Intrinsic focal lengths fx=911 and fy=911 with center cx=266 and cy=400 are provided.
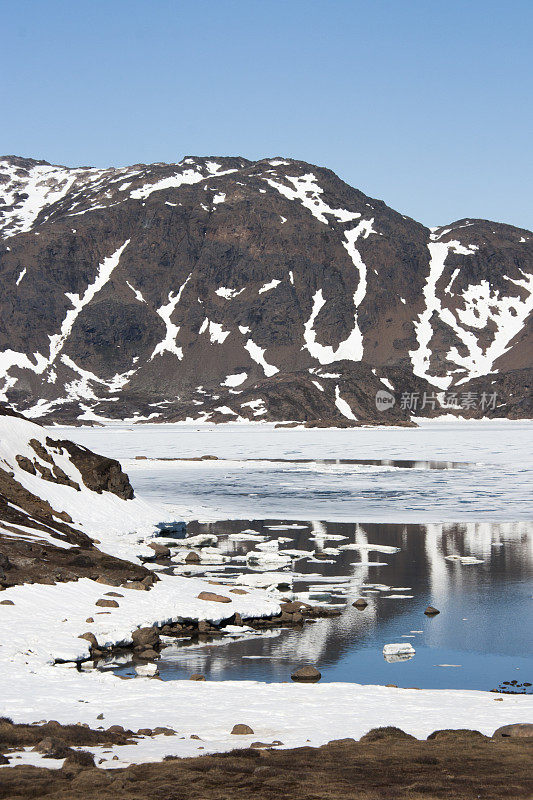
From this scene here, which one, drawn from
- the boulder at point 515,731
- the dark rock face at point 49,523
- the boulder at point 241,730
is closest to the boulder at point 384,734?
the boulder at point 515,731

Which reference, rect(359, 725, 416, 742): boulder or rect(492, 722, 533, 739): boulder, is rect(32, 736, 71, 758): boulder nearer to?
rect(359, 725, 416, 742): boulder

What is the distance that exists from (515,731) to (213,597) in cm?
1323

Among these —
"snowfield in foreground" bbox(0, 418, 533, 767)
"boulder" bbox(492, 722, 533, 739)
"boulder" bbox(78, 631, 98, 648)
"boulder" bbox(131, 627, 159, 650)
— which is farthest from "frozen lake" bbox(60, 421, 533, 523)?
"boulder" bbox(492, 722, 533, 739)

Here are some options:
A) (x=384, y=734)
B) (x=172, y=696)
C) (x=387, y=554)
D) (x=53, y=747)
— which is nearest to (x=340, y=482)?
(x=387, y=554)

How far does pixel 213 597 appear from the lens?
2638cm

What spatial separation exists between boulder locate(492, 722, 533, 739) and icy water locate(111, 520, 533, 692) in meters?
4.66

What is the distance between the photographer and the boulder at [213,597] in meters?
26.1

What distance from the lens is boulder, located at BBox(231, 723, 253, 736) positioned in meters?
14.6

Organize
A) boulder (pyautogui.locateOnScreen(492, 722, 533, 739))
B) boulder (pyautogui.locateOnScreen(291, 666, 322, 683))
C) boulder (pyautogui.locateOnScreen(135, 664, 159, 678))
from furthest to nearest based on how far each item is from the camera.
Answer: boulder (pyautogui.locateOnScreen(135, 664, 159, 678))
boulder (pyautogui.locateOnScreen(291, 666, 322, 683))
boulder (pyautogui.locateOnScreen(492, 722, 533, 739))

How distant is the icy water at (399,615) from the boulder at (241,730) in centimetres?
501

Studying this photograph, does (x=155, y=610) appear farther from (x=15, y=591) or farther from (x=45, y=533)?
(x=45, y=533)

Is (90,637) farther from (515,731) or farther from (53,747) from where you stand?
(515,731)

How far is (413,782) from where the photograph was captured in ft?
37.5

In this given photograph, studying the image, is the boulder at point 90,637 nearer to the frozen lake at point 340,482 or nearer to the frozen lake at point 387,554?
the frozen lake at point 387,554
